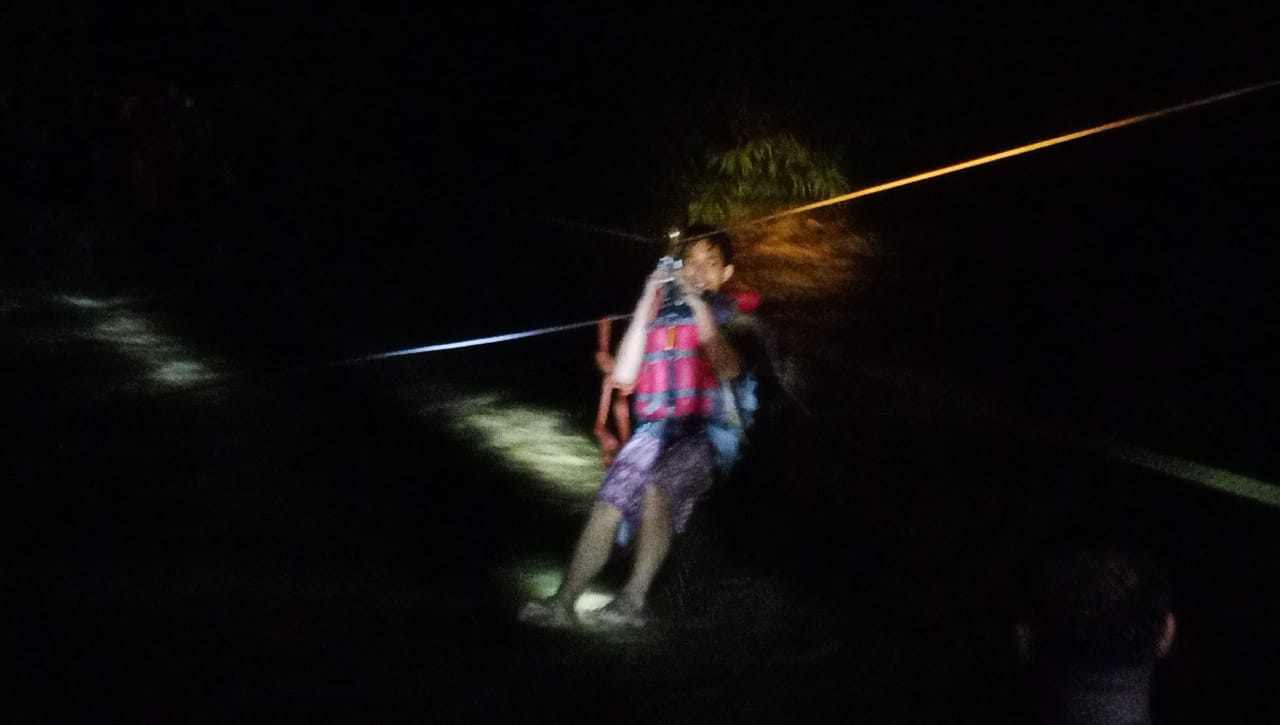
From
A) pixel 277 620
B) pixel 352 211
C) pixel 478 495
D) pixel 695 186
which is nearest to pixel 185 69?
pixel 352 211

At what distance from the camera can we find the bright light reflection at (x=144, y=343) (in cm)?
880

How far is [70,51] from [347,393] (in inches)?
Answer: 239

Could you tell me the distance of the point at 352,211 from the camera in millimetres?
12789

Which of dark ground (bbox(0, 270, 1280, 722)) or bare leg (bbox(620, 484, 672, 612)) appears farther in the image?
bare leg (bbox(620, 484, 672, 612))

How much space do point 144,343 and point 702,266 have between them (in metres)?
5.42

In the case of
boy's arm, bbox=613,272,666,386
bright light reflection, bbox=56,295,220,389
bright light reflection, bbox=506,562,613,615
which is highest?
boy's arm, bbox=613,272,666,386

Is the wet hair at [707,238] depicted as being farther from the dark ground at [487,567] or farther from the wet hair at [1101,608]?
the wet hair at [1101,608]

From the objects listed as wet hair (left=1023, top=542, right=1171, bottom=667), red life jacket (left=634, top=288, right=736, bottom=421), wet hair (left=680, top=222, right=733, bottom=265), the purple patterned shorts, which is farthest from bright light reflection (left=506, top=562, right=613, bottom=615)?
wet hair (left=1023, top=542, right=1171, bottom=667)

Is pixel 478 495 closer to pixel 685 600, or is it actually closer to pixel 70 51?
pixel 685 600

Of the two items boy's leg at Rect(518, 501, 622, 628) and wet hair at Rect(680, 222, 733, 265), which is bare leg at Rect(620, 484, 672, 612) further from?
wet hair at Rect(680, 222, 733, 265)

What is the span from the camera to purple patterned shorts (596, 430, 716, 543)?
205 inches

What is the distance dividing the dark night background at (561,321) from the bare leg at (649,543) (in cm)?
28

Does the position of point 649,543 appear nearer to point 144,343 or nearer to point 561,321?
point 561,321

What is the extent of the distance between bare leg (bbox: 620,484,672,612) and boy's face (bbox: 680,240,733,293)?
72 cm
